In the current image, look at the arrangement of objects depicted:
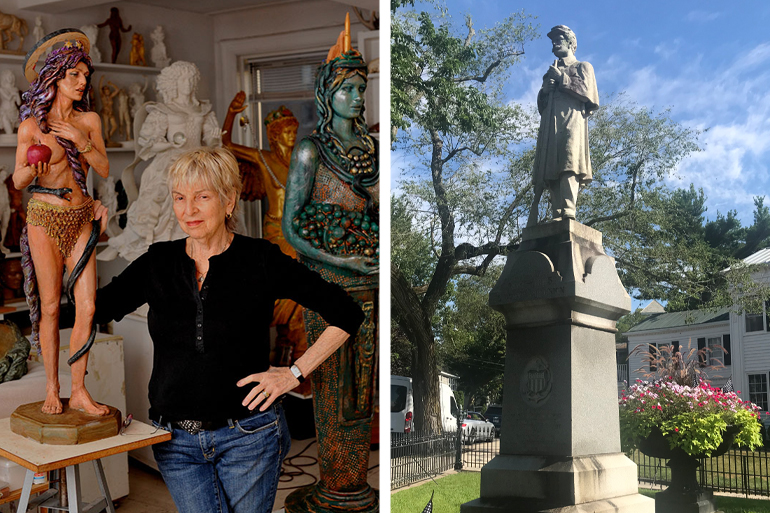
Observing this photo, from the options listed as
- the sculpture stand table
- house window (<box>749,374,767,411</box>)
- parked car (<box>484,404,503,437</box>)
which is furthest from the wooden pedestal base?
house window (<box>749,374,767,411</box>)

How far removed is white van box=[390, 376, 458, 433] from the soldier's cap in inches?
56.3

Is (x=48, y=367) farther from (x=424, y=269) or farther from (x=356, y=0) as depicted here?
(x=356, y=0)

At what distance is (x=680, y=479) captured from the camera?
2551 millimetres

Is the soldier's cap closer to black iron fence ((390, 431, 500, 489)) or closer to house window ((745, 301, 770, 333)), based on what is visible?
house window ((745, 301, 770, 333))

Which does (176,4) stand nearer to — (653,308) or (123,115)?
(123,115)

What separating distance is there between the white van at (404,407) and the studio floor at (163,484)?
0.99m

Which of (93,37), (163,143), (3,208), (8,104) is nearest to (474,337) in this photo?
(163,143)

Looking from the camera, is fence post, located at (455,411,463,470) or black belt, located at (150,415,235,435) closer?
black belt, located at (150,415,235,435)

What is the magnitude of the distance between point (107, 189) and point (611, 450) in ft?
12.8

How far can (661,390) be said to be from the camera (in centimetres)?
257

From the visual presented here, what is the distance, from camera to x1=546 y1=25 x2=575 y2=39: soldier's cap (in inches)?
105

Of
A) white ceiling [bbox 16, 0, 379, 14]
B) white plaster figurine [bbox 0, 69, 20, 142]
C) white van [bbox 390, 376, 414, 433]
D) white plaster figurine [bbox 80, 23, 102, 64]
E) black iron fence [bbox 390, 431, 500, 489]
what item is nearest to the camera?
black iron fence [bbox 390, 431, 500, 489]

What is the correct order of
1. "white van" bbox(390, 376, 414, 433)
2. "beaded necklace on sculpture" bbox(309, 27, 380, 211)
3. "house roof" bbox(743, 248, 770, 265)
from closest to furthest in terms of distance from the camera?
"house roof" bbox(743, 248, 770, 265), "beaded necklace on sculpture" bbox(309, 27, 380, 211), "white van" bbox(390, 376, 414, 433)

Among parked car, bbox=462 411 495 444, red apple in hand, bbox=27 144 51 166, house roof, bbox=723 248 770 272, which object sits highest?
red apple in hand, bbox=27 144 51 166
